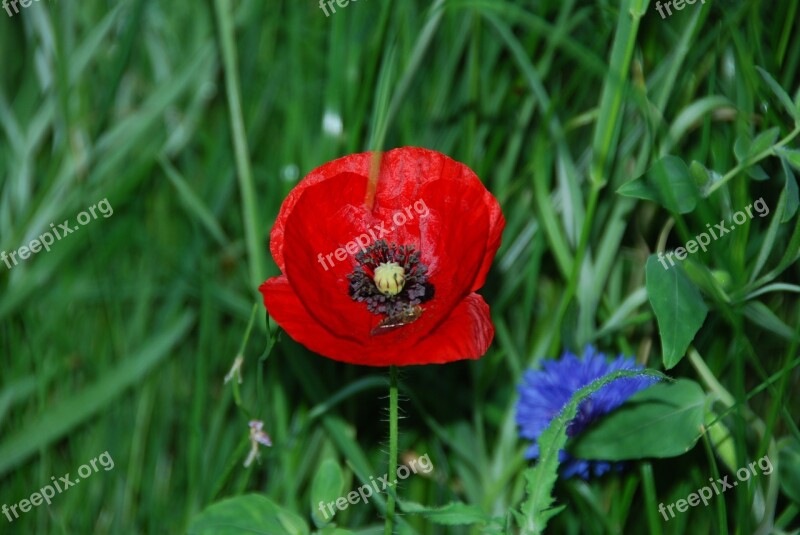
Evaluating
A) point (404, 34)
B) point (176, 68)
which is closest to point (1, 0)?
point (176, 68)

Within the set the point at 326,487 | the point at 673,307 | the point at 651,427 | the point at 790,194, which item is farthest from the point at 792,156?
the point at 326,487

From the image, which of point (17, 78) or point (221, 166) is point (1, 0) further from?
point (221, 166)

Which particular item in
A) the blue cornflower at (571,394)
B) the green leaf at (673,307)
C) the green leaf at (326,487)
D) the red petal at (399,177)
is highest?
the red petal at (399,177)

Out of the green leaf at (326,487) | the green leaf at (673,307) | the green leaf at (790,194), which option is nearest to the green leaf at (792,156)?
the green leaf at (790,194)

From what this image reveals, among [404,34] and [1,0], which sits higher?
[1,0]

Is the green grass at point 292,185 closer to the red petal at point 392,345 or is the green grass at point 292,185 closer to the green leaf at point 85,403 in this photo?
the green leaf at point 85,403

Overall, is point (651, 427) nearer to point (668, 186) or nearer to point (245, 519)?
point (668, 186)

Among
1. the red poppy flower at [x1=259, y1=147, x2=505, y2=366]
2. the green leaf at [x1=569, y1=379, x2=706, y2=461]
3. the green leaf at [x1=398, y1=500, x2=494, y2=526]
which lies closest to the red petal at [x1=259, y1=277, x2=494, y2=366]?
the red poppy flower at [x1=259, y1=147, x2=505, y2=366]

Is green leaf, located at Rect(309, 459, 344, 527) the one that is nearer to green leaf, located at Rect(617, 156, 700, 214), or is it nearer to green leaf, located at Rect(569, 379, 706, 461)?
green leaf, located at Rect(569, 379, 706, 461)
